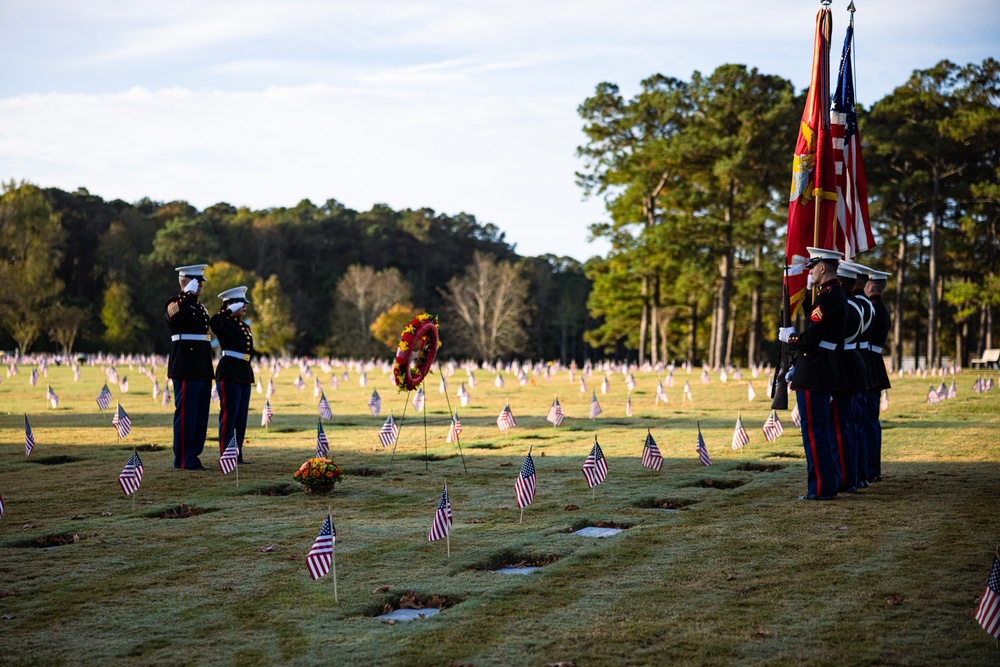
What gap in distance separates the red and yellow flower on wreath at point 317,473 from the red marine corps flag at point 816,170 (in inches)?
244

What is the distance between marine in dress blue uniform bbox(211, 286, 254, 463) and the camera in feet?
44.4

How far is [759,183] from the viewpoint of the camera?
45.8 meters

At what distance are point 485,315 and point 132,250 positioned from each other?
27950 mm

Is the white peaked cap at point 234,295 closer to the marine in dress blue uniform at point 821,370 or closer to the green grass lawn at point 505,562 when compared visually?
the green grass lawn at point 505,562

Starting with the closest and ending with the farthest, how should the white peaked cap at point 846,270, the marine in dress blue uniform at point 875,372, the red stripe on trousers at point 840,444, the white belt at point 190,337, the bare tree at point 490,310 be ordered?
the red stripe on trousers at point 840,444 < the white peaked cap at point 846,270 < the marine in dress blue uniform at point 875,372 < the white belt at point 190,337 < the bare tree at point 490,310

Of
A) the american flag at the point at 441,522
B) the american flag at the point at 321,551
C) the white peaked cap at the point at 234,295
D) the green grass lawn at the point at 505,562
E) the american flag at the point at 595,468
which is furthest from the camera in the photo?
the white peaked cap at the point at 234,295

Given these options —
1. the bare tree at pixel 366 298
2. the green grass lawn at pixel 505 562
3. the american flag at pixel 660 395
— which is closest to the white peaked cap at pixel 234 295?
the green grass lawn at pixel 505 562

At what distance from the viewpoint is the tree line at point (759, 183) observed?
44438 millimetres

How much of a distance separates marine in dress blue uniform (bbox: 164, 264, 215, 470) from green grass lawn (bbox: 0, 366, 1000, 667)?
0.48 meters

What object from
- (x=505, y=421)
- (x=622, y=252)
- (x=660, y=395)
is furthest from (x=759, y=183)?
(x=505, y=421)

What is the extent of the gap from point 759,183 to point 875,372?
35.1 meters

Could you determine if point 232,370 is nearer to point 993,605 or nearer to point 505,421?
point 505,421

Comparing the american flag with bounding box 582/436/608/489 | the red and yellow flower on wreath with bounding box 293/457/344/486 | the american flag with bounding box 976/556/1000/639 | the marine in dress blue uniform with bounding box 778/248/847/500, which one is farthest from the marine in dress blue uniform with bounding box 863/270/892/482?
the american flag with bounding box 976/556/1000/639

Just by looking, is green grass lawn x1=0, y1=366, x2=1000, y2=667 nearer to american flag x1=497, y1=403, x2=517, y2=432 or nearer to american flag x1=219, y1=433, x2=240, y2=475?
american flag x1=219, y1=433, x2=240, y2=475
